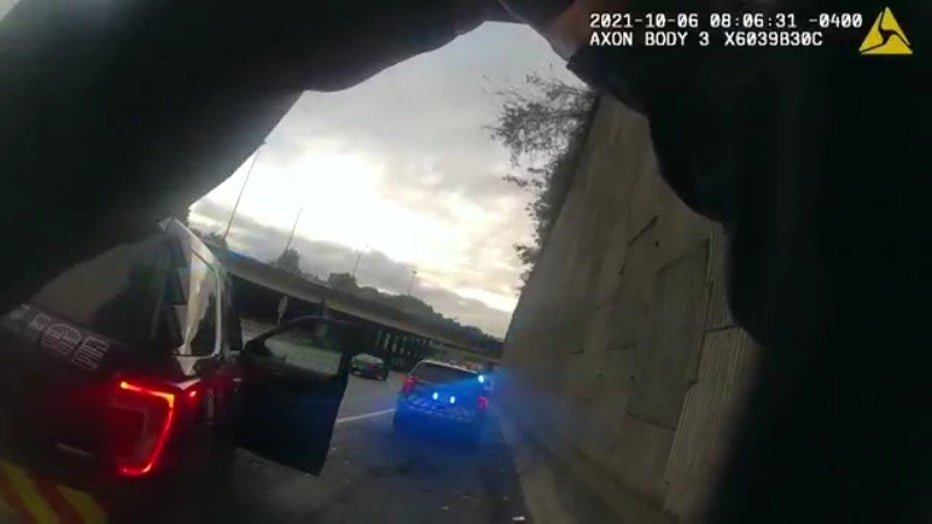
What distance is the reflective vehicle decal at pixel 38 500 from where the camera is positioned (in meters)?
1.49

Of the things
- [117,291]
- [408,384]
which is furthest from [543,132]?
[117,291]

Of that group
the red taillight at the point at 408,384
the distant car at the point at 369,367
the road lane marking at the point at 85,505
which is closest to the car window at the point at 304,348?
the distant car at the point at 369,367

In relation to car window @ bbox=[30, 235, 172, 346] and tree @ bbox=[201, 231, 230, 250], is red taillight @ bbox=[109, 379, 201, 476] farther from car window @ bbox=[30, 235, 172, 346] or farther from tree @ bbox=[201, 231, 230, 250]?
tree @ bbox=[201, 231, 230, 250]

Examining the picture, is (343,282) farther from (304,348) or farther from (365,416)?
(365,416)

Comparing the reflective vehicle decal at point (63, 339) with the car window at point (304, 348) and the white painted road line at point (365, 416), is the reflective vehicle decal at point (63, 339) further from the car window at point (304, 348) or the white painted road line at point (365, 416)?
the white painted road line at point (365, 416)

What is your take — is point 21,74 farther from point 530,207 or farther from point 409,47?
point 530,207

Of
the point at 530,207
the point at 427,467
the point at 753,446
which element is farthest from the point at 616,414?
the point at 753,446

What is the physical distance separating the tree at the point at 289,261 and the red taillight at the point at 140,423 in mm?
392

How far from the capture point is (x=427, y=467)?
3.58m

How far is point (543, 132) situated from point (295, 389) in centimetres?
A: 142
